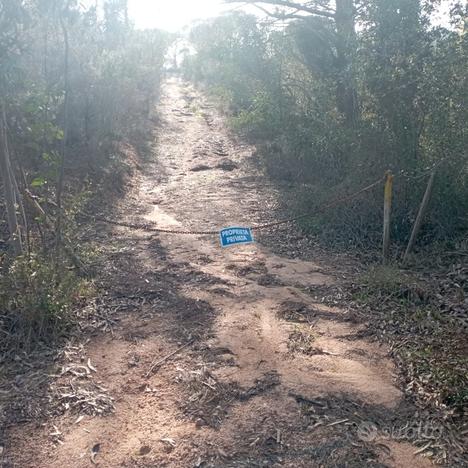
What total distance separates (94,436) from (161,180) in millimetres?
9071

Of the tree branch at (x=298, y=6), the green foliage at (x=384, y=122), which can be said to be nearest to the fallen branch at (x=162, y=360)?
the green foliage at (x=384, y=122)

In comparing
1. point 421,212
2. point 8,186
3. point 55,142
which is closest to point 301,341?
point 421,212

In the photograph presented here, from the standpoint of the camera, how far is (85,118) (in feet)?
37.2

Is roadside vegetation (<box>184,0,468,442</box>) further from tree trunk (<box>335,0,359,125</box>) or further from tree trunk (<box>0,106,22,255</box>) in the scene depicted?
tree trunk (<box>0,106,22,255</box>)

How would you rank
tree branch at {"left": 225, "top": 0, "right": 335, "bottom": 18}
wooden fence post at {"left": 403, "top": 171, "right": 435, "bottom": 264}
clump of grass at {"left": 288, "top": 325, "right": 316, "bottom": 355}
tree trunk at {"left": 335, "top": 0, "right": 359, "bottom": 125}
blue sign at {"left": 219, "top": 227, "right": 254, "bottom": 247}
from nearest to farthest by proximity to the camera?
clump of grass at {"left": 288, "top": 325, "right": 316, "bottom": 355}, blue sign at {"left": 219, "top": 227, "right": 254, "bottom": 247}, wooden fence post at {"left": 403, "top": 171, "right": 435, "bottom": 264}, tree trunk at {"left": 335, "top": 0, "right": 359, "bottom": 125}, tree branch at {"left": 225, "top": 0, "right": 335, "bottom": 18}

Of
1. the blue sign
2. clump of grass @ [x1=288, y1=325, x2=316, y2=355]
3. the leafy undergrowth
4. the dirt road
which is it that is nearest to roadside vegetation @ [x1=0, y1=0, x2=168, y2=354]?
the dirt road

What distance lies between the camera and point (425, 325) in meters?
4.88

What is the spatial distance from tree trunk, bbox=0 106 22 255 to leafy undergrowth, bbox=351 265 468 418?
3.53m

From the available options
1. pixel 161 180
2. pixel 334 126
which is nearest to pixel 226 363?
pixel 334 126

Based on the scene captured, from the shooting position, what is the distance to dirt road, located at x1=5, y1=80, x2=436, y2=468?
11.1ft

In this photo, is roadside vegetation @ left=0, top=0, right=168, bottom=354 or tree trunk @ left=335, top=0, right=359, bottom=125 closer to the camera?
roadside vegetation @ left=0, top=0, right=168, bottom=354

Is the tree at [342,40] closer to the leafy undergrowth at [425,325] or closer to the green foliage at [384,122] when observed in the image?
the green foliage at [384,122]

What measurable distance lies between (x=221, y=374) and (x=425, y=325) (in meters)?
2.00

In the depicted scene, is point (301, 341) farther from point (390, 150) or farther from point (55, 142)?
point (55, 142)
